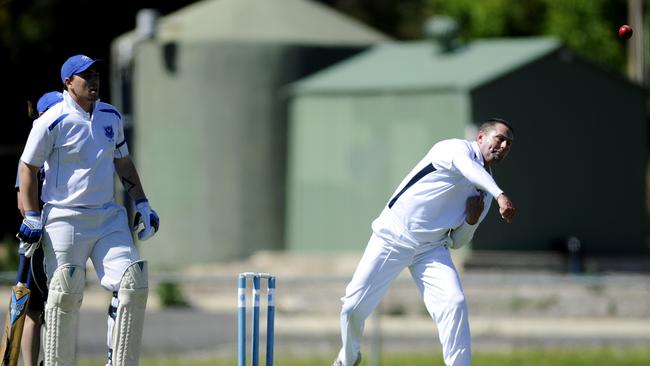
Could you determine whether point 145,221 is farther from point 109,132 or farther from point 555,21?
point 555,21

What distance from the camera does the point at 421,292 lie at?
10.9m

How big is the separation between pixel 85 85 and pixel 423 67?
58.9 ft

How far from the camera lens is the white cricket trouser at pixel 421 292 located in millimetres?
10422

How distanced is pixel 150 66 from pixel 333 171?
4407 mm

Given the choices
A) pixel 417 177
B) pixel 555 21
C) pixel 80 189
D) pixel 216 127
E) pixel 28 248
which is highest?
pixel 555 21

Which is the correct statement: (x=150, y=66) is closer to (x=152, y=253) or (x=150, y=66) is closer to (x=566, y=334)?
(x=152, y=253)

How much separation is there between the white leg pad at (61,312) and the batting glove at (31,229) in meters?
0.28

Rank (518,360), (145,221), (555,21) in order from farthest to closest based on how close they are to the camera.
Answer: (555,21), (518,360), (145,221)

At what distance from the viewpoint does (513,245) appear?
2608 centimetres

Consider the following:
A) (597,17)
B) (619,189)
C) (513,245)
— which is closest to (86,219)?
(513,245)

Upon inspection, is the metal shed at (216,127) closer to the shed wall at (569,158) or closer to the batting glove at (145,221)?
the shed wall at (569,158)

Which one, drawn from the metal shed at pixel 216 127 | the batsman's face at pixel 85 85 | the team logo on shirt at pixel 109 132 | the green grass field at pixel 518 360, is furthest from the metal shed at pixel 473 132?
the batsman's face at pixel 85 85

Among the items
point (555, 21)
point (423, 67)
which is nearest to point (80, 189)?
point (423, 67)

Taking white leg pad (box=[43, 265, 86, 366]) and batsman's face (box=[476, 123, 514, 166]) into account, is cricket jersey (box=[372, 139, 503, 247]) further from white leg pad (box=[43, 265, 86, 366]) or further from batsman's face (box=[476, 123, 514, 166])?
white leg pad (box=[43, 265, 86, 366])
